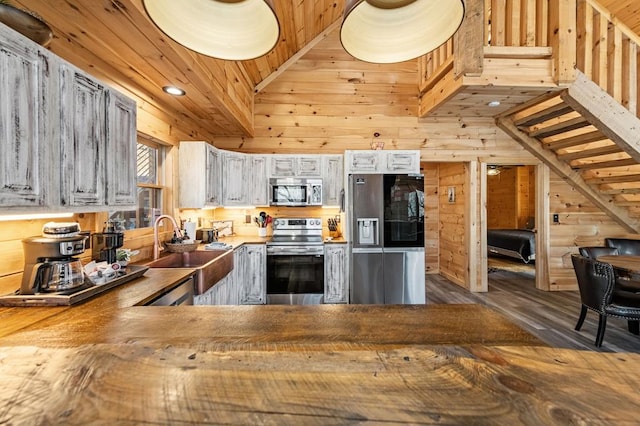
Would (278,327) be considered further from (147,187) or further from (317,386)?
(147,187)

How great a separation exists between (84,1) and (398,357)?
2.10m

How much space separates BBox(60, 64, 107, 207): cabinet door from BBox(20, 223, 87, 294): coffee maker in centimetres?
17

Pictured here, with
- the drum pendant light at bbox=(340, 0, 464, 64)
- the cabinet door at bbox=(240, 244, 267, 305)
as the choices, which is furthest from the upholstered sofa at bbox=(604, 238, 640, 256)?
the cabinet door at bbox=(240, 244, 267, 305)

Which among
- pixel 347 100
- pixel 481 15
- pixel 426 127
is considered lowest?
pixel 426 127

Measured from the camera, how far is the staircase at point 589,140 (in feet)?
10.0

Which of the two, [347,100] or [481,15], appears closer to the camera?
[481,15]

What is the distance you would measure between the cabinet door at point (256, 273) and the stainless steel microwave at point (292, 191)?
710 mm

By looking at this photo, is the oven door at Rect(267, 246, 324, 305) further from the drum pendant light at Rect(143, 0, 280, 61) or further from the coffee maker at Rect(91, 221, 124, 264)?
the drum pendant light at Rect(143, 0, 280, 61)

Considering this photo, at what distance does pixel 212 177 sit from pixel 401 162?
2.49 meters

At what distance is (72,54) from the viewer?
1.83 metres

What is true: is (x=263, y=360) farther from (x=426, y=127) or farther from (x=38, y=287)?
(x=426, y=127)

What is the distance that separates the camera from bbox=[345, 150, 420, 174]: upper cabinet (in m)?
3.83

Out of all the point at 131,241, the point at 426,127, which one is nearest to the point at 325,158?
the point at 426,127

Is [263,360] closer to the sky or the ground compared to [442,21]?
closer to the ground
